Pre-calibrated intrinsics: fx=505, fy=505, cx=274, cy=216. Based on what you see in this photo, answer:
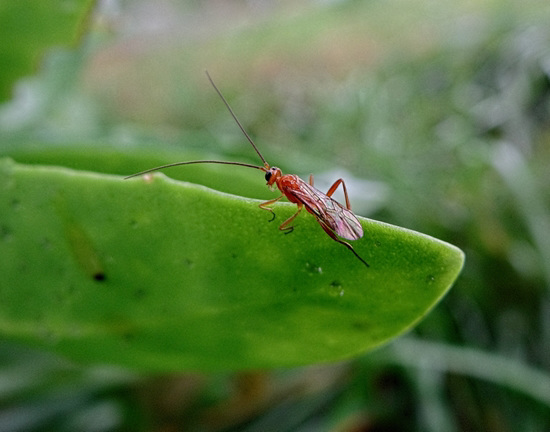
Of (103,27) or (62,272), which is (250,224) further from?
(103,27)

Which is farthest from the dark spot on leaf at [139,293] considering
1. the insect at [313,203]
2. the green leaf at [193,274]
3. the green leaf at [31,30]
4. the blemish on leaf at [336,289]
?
the green leaf at [31,30]

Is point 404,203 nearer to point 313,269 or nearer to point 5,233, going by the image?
point 313,269

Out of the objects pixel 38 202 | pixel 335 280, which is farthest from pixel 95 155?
pixel 335 280

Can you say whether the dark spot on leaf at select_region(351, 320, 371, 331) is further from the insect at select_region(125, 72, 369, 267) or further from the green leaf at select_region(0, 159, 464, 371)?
the insect at select_region(125, 72, 369, 267)

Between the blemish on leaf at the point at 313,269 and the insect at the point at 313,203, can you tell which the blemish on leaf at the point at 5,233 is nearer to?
the insect at the point at 313,203

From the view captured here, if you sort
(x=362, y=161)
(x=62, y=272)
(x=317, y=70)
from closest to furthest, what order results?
(x=62, y=272) → (x=362, y=161) → (x=317, y=70)

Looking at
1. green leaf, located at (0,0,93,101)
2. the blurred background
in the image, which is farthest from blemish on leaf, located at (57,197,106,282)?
green leaf, located at (0,0,93,101)

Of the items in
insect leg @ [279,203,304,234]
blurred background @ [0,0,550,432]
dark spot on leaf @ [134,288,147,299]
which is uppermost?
insect leg @ [279,203,304,234]
